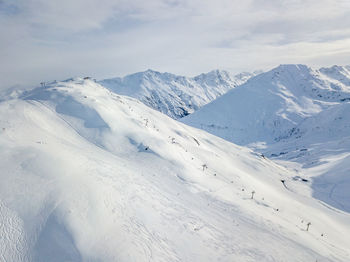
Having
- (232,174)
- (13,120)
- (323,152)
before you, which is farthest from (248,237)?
(323,152)

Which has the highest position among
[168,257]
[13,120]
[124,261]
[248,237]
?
[13,120]

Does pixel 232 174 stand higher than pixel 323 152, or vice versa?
pixel 232 174

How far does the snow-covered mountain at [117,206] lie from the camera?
14633mm

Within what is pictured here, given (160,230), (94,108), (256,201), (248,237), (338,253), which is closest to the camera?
(160,230)

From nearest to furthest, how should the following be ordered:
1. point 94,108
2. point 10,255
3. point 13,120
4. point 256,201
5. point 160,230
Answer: point 10,255 → point 160,230 → point 13,120 → point 256,201 → point 94,108

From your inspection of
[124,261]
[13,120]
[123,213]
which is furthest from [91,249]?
[13,120]

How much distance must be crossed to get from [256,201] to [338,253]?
930 centimetres

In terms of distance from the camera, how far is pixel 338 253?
21391mm

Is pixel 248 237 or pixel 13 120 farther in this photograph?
pixel 13 120

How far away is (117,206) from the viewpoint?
18.0 metres

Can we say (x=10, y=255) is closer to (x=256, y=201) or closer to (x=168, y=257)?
(x=168, y=257)

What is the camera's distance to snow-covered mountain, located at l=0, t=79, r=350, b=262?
1463 cm

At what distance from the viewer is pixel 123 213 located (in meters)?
17.6

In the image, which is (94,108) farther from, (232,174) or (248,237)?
(248,237)
